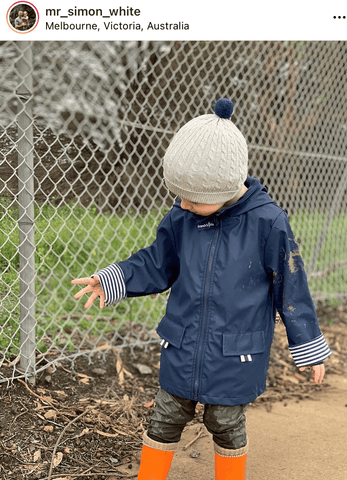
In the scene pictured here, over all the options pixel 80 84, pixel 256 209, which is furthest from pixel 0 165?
pixel 256 209

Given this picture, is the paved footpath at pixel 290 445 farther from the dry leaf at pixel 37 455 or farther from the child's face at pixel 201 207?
the child's face at pixel 201 207

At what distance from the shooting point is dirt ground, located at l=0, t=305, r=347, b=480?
2.33 m

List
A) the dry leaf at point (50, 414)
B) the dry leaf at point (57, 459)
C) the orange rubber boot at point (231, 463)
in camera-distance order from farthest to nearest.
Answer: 1. the dry leaf at point (50, 414)
2. the dry leaf at point (57, 459)
3. the orange rubber boot at point (231, 463)

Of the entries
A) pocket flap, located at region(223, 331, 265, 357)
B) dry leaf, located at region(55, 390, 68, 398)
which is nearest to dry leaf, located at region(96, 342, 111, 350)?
dry leaf, located at region(55, 390, 68, 398)

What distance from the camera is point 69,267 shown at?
316cm

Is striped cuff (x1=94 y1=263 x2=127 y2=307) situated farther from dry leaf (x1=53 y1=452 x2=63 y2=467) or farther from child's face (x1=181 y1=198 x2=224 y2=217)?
dry leaf (x1=53 y1=452 x2=63 y2=467)

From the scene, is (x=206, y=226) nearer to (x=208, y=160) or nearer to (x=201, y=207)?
(x=201, y=207)

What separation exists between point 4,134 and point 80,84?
2.04 feet

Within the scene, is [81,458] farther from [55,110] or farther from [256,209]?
[55,110]

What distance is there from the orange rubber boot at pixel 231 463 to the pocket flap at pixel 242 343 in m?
0.41

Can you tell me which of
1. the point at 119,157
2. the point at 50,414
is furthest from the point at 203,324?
the point at 119,157

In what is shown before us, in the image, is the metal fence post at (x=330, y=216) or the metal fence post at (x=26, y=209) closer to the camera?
the metal fence post at (x=26, y=209)

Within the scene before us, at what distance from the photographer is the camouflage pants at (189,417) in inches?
74.9
